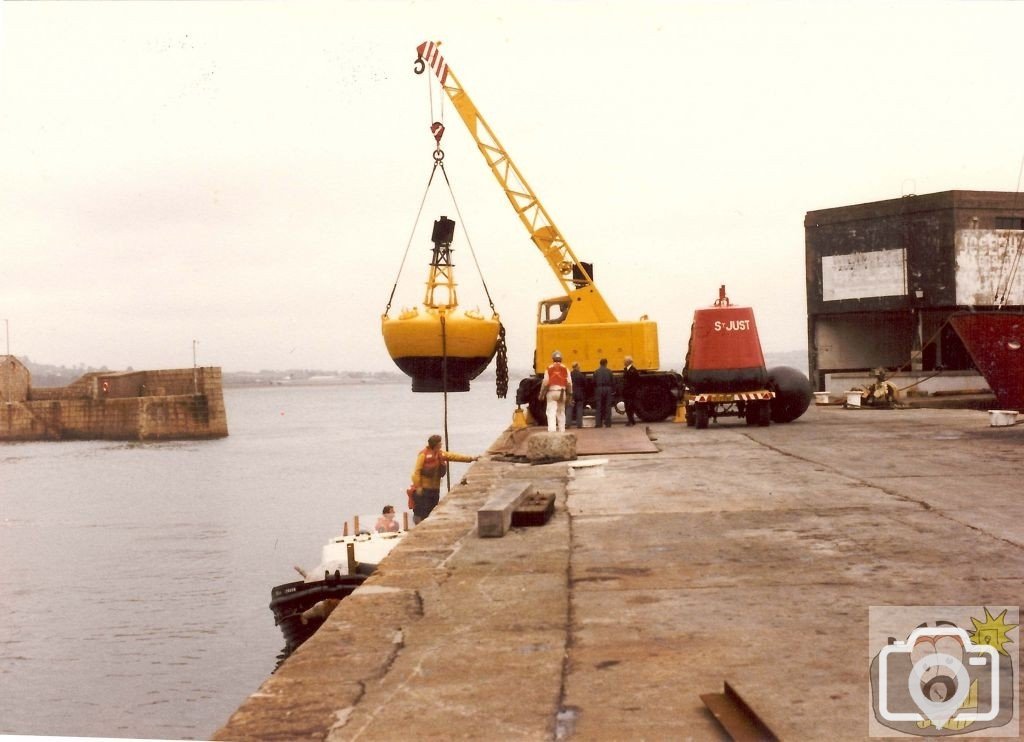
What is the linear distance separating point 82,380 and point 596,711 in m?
92.9

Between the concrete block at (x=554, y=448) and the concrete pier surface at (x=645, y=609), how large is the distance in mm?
3591

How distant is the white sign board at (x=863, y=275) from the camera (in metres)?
40.9

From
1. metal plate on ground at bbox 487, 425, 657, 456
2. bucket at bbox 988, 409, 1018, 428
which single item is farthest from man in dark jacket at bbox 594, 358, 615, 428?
bucket at bbox 988, 409, 1018, 428

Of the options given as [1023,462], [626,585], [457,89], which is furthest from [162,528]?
[626,585]

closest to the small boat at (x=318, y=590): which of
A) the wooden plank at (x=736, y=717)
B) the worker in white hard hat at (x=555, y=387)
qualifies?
the worker in white hard hat at (x=555, y=387)

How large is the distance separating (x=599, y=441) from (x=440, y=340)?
16.2ft

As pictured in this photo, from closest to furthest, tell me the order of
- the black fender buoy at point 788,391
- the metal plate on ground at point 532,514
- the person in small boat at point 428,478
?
the metal plate on ground at point 532,514 < the person in small boat at point 428,478 < the black fender buoy at point 788,391

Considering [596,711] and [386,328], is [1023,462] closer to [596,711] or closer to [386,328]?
[596,711]

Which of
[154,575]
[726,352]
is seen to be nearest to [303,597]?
[726,352]

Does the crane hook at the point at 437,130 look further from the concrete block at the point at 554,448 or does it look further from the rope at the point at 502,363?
the concrete block at the point at 554,448

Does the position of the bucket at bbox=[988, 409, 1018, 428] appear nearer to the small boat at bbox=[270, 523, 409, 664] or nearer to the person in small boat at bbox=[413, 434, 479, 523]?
the person in small boat at bbox=[413, 434, 479, 523]

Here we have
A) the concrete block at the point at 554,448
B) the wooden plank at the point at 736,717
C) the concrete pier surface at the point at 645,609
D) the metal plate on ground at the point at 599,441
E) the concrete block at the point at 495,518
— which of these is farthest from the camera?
the metal plate on ground at the point at 599,441

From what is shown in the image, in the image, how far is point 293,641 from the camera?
1439 centimetres

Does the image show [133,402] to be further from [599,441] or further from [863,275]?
[599,441]
